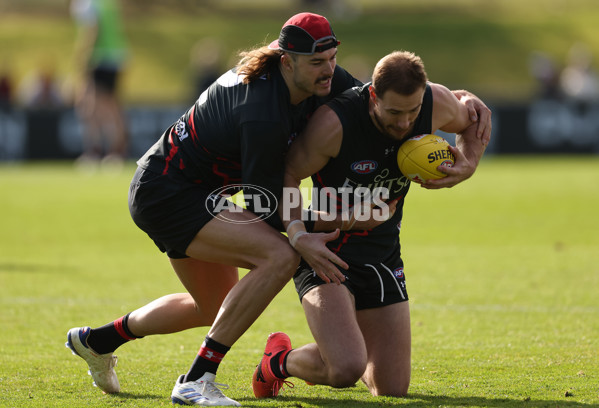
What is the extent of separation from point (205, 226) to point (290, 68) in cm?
97

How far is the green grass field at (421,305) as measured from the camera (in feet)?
17.5

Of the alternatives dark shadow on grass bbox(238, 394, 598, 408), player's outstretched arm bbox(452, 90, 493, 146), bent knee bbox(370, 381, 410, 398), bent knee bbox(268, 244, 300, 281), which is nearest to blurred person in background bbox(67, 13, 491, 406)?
bent knee bbox(268, 244, 300, 281)

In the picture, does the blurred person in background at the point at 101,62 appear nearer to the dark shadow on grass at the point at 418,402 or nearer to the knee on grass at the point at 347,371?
the dark shadow on grass at the point at 418,402

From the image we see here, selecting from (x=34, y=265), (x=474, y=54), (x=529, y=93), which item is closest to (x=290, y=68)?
(x=34, y=265)

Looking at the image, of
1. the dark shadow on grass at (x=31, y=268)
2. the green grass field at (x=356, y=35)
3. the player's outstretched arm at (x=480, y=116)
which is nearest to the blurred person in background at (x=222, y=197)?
the player's outstretched arm at (x=480, y=116)

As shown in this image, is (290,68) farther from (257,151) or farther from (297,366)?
(297,366)

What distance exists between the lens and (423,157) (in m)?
5.36

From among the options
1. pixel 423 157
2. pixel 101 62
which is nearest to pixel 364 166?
pixel 423 157

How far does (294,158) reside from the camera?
5289 mm

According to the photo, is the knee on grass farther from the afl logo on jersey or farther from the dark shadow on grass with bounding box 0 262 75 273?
the dark shadow on grass with bounding box 0 262 75 273

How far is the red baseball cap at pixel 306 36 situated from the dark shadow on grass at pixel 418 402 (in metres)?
1.87

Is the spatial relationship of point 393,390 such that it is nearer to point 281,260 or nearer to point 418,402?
point 418,402

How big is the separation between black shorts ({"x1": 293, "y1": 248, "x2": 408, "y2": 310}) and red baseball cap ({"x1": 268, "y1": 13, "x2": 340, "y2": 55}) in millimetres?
1317

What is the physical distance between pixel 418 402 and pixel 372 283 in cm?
88
